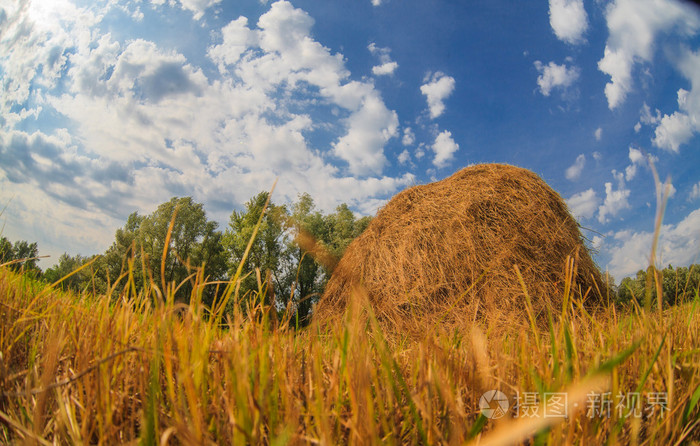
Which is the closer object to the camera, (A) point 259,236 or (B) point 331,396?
(B) point 331,396

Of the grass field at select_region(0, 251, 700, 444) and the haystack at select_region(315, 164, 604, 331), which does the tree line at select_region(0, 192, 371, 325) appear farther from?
the grass field at select_region(0, 251, 700, 444)

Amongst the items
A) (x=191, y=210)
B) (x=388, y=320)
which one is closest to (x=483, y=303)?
(x=388, y=320)

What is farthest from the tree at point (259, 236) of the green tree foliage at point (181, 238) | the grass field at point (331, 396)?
the grass field at point (331, 396)

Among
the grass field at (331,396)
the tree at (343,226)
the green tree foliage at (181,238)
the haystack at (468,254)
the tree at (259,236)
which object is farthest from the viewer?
the green tree foliage at (181,238)

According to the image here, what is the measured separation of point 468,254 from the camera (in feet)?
15.1

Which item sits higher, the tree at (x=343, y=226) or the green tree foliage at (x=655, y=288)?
the tree at (x=343, y=226)

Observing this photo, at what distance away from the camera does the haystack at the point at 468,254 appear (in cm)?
432

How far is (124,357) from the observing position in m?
1.05

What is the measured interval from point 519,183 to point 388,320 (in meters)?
3.24

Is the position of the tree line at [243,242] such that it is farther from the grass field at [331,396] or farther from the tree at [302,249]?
the grass field at [331,396]

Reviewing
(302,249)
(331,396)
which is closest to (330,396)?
(331,396)

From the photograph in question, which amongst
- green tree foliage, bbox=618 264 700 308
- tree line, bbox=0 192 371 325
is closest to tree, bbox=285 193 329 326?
tree line, bbox=0 192 371 325

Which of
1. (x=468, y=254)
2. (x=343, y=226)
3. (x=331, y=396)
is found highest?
(x=343, y=226)

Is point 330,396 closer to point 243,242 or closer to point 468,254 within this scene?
point 468,254
